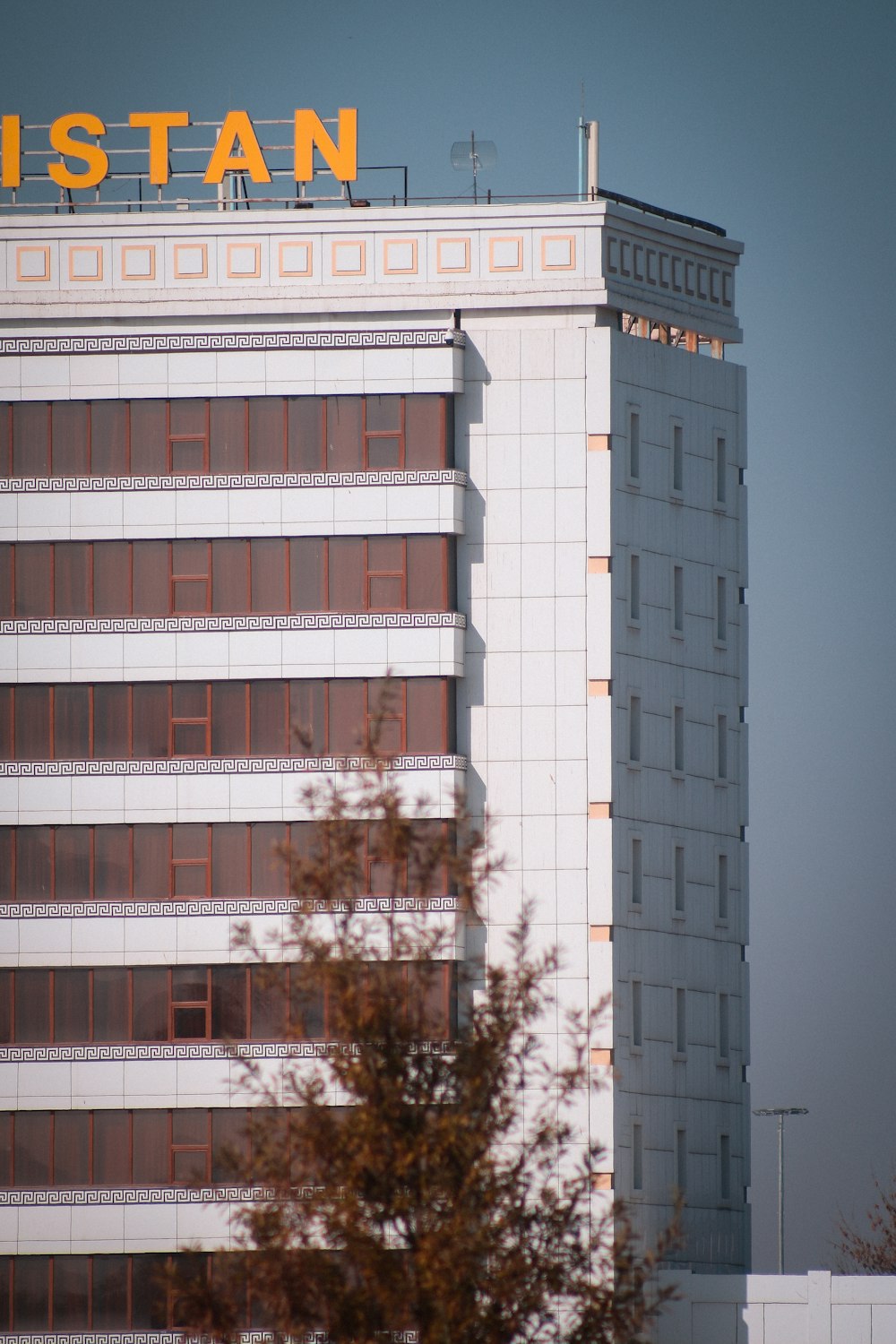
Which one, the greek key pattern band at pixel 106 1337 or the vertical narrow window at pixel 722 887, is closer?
the greek key pattern band at pixel 106 1337

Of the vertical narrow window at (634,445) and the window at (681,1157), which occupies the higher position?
the vertical narrow window at (634,445)

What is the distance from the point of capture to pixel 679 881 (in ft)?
198

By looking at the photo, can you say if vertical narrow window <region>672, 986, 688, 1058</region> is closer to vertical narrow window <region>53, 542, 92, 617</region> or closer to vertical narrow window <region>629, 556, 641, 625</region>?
vertical narrow window <region>629, 556, 641, 625</region>

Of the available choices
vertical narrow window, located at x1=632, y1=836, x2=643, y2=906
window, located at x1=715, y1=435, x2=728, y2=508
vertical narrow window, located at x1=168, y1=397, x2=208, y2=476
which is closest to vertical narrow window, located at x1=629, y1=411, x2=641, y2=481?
window, located at x1=715, y1=435, x2=728, y2=508

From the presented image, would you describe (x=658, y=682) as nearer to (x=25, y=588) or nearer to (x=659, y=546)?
(x=659, y=546)

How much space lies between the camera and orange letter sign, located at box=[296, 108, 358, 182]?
197 feet

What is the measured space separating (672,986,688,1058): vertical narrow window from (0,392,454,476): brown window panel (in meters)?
15.7

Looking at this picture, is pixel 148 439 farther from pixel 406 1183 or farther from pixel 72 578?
pixel 406 1183

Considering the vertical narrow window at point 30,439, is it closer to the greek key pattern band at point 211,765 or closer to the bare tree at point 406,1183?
the greek key pattern band at point 211,765

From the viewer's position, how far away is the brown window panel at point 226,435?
57.7 m

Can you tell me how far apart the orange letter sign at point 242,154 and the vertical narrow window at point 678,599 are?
15601mm

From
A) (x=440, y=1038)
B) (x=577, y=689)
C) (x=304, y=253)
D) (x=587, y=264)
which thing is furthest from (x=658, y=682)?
(x=440, y=1038)

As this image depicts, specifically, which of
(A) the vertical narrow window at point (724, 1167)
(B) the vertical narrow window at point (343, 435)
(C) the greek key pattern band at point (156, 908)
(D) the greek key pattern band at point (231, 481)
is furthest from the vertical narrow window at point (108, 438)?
(A) the vertical narrow window at point (724, 1167)

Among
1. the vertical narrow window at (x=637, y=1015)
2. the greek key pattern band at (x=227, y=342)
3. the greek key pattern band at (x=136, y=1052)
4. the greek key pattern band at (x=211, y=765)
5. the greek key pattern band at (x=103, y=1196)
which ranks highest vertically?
the greek key pattern band at (x=227, y=342)
